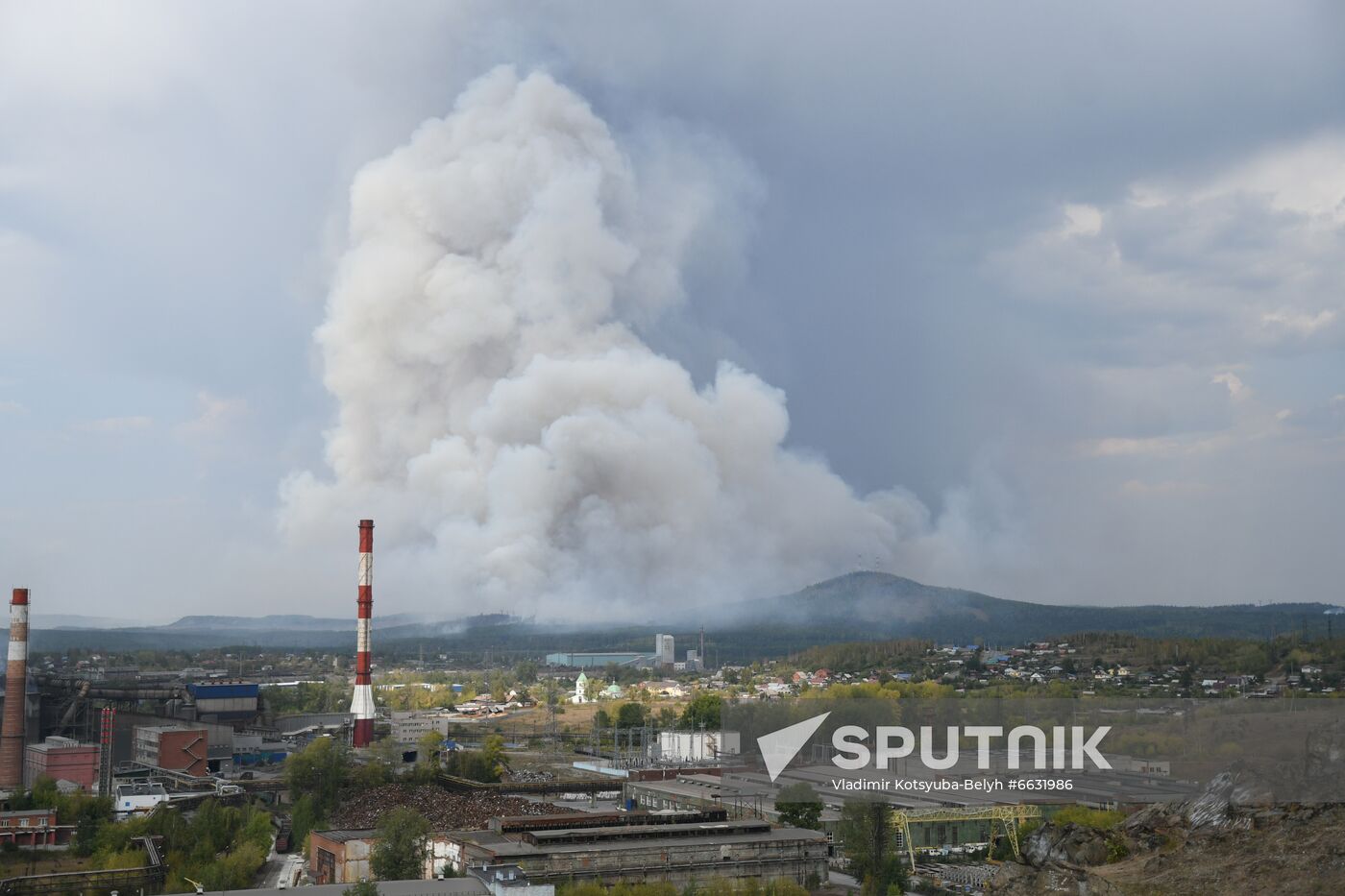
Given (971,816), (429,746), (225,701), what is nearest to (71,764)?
(429,746)

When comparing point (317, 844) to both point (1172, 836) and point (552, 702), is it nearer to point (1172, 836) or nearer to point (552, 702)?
point (1172, 836)

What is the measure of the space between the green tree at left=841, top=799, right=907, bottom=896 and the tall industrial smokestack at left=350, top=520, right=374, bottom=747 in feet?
53.4

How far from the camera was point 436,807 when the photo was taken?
25938 millimetres

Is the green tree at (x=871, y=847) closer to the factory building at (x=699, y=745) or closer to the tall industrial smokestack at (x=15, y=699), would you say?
the factory building at (x=699, y=745)

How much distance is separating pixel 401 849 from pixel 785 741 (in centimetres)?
1617

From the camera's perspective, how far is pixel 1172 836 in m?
16.6

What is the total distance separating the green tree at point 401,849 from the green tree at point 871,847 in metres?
6.38

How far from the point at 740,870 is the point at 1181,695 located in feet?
70.0

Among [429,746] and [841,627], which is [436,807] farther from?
[841,627]

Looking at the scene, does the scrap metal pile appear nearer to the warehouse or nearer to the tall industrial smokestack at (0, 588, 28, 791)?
the warehouse

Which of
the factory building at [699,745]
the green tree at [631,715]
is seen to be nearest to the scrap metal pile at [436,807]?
the factory building at [699,745]

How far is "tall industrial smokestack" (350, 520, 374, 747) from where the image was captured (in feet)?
114

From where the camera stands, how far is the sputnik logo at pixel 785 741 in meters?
32.6

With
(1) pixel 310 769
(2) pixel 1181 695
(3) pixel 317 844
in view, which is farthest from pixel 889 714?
(3) pixel 317 844
